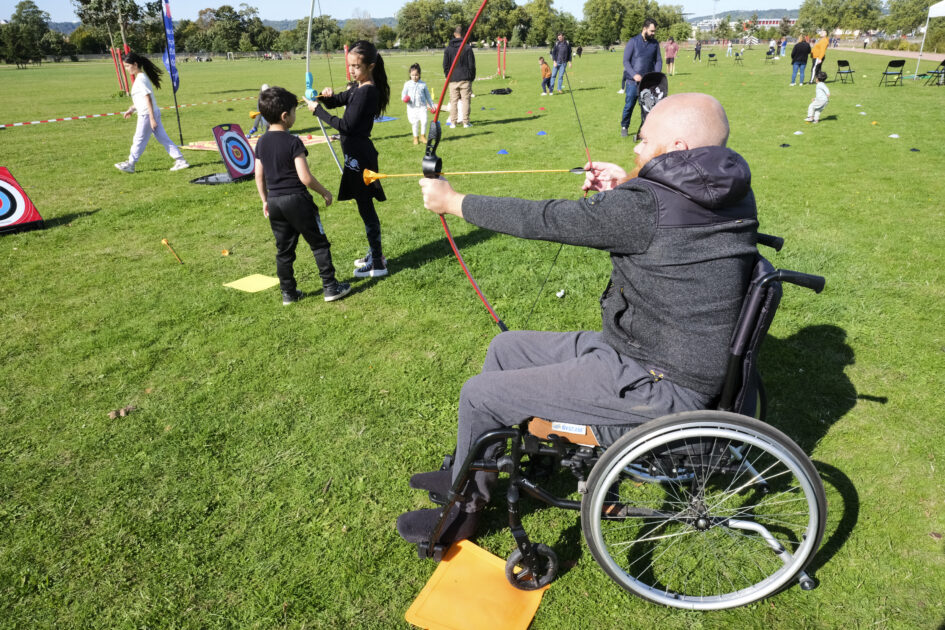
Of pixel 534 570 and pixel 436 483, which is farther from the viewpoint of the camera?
pixel 436 483

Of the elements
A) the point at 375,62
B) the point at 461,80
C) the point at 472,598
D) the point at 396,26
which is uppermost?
the point at 396,26

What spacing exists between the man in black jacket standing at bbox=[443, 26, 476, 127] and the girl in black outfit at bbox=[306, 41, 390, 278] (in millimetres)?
6701

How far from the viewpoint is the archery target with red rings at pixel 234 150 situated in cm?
842

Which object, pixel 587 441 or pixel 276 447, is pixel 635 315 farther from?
pixel 276 447

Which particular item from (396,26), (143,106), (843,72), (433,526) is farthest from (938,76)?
(396,26)

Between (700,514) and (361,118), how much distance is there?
3956mm

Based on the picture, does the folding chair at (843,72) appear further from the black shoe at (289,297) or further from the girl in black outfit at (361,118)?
the black shoe at (289,297)

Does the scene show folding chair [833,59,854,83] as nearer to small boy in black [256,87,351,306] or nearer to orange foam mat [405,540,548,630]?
small boy in black [256,87,351,306]

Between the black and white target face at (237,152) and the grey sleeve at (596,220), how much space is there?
784 cm

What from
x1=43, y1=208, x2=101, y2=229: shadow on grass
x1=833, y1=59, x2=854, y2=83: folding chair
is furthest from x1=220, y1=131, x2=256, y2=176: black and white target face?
x1=833, y1=59, x2=854, y2=83: folding chair

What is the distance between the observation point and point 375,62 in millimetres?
4742

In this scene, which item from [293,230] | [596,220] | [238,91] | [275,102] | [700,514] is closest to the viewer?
[596,220]

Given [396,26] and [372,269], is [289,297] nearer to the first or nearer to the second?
[372,269]

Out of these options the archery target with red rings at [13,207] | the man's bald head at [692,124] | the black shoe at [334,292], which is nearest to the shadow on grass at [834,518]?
the man's bald head at [692,124]
